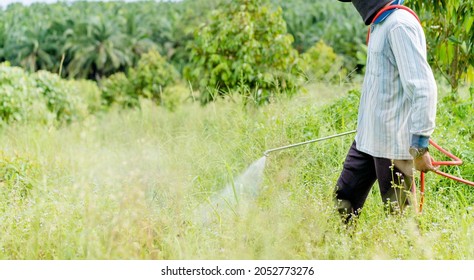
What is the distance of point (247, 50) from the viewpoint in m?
6.78

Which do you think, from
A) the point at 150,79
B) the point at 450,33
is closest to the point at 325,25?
the point at 150,79

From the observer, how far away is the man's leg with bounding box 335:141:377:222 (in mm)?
3365

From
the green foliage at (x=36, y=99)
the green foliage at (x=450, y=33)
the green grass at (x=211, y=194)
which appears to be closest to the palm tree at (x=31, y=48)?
the green foliage at (x=36, y=99)

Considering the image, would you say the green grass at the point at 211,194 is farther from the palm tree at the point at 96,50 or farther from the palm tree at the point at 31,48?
the palm tree at the point at 31,48

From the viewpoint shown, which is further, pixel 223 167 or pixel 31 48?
pixel 31 48

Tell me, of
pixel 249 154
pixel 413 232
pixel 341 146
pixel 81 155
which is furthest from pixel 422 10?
pixel 81 155

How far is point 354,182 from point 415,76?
77 cm

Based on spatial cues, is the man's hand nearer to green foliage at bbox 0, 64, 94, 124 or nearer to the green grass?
the green grass

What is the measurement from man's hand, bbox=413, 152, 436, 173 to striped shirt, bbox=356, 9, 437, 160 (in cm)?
10

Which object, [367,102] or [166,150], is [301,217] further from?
[166,150]

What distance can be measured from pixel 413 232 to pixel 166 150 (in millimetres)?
2677

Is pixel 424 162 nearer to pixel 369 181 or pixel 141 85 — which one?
pixel 369 181

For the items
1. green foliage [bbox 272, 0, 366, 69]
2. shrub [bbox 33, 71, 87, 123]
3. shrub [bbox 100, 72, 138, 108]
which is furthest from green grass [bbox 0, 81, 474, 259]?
green foliage [bbox 272, 0, 366, 69]

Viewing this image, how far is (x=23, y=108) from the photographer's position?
24.1 ft
